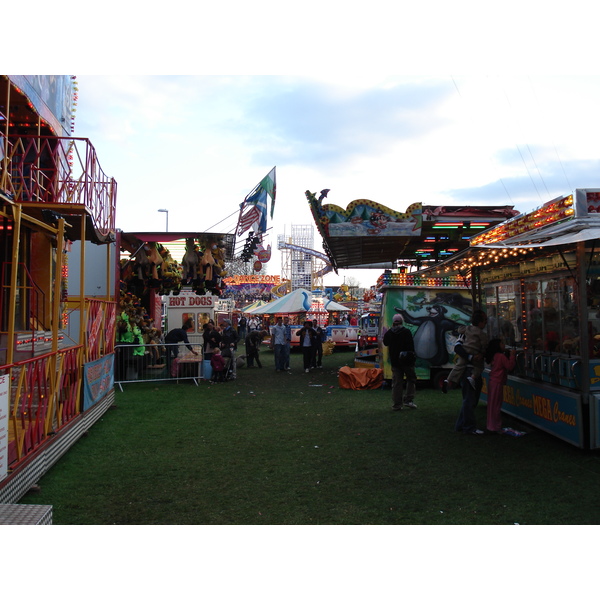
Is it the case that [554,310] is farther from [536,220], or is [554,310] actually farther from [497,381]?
[536,220]

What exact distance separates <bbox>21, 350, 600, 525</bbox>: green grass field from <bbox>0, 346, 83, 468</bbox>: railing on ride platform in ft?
A: 1.59

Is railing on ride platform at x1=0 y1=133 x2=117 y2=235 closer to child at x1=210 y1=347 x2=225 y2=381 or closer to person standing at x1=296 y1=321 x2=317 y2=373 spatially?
child at x1=210 y1=347 x2=225 y2=381

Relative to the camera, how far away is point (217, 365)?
15156 mm

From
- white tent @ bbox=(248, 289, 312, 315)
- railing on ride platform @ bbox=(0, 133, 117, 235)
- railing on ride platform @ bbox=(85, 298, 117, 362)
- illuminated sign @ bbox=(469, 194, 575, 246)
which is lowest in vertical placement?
railing on ride platform @ bbox=(85, 298, 117, 362)

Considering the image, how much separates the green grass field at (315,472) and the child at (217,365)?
185 inches

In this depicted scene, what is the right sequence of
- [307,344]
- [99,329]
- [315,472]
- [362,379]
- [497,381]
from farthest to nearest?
[307,344], [362,379], [99,329], [497,381], [315,472]

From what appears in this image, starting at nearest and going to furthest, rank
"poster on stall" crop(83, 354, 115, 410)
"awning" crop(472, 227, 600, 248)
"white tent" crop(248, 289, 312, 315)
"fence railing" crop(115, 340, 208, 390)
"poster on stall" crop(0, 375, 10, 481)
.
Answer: "poster on stall" crop(0, 375, 10, 481), "awning" crop(472, 227, 600, 248), "poster on stall" crop(83, 354, 115, 410), "fence railing" crop(115, 340, 208, 390), "white tent" crop(248, 289, 312, 315)

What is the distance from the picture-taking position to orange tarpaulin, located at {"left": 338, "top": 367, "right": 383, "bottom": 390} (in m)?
13.1

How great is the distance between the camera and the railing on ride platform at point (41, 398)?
221 inches

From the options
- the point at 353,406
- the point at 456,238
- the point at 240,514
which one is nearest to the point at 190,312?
the point at 456,238

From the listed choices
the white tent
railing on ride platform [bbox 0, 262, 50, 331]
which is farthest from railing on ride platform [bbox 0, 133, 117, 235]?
the white tent

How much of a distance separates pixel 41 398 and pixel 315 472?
3.46 m

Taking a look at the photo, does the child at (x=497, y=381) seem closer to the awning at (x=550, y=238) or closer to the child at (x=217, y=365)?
the awning at (x=550, y=238)

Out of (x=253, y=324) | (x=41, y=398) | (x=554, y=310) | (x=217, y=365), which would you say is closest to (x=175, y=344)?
(x=217, y=365)
